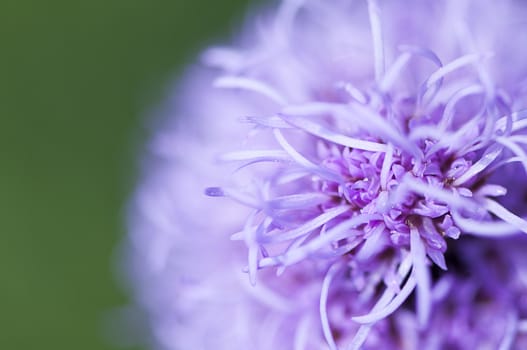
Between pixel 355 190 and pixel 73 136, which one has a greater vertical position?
pixel 355 190

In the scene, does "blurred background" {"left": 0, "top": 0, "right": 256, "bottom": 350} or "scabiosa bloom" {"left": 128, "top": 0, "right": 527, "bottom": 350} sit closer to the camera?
"scabiosa bloom" {"left": 128, "top": 0, "right": 527, "bottom": 350}

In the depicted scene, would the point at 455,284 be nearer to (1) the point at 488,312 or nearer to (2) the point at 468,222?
(1) the point at 488,312

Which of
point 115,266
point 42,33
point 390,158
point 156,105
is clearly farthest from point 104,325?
point 390,158

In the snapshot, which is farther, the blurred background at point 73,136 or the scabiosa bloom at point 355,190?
the blurred background at point 73,136

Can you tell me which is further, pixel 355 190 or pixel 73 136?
pixel 73 136
